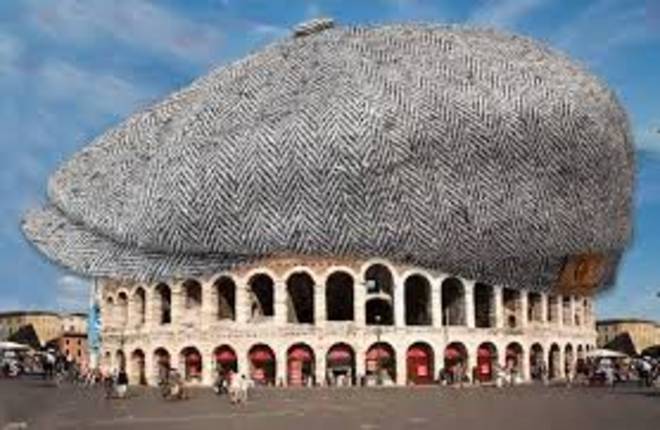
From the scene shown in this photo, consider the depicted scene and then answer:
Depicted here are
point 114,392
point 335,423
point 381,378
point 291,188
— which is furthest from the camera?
point 291,188

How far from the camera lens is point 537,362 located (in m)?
92.4

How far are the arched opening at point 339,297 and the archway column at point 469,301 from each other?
337 inches

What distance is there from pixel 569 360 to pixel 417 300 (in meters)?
16.4

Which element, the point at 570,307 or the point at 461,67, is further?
the point at 570,307

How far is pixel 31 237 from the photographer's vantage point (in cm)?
9850

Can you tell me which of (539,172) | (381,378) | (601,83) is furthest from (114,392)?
(601,83)

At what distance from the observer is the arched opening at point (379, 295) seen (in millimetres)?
84125

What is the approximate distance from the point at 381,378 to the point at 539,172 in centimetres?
Result: 2059

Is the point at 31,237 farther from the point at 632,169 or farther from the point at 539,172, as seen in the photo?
the point at 632,169

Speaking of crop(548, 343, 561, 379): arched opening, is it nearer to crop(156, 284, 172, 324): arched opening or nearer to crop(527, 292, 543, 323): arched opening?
crop(527, 292, 543, 323): arched opening

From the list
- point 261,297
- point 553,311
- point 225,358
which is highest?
point 261,297

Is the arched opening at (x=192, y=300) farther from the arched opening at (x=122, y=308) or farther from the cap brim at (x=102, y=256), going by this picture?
the arched opening at (x=122, y=308)

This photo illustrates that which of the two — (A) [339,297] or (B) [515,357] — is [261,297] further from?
(B) [515,357]

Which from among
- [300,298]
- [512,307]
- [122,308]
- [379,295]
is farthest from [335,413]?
[122,308]
